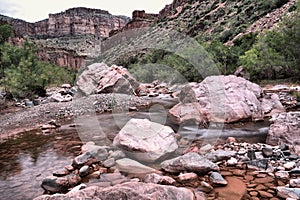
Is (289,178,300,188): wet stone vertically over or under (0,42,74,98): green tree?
under

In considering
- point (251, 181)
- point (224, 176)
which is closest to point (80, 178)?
point (224, 176)

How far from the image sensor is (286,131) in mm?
7113

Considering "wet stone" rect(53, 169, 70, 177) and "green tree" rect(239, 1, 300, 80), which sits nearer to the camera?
"wet stone" rect(53, 169, 70, 177)

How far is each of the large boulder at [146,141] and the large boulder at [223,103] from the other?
11.5ft

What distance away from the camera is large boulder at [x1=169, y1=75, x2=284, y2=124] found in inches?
423

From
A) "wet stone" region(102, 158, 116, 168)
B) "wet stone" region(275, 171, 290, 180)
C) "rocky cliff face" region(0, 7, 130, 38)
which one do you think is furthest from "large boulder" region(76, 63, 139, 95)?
"rocky cliff face" region(0, 7, 130, 38)

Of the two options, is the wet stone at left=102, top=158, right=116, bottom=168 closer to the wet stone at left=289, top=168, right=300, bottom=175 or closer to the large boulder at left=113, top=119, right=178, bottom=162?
the large boulder at left=113, top=119, right=178, bottom=162

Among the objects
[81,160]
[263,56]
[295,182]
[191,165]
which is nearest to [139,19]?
[263,56]

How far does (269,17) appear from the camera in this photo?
107ft

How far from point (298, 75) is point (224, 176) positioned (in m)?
15.9

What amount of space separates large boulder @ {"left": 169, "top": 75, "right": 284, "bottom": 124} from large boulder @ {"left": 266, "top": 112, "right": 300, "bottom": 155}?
3073 millimetres

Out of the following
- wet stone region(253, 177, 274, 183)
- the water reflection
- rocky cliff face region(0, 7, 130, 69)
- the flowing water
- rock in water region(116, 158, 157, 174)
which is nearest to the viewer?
wet stone region(253, 177, 274, 183)

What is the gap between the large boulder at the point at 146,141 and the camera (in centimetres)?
684

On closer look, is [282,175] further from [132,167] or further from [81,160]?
[81,160]
